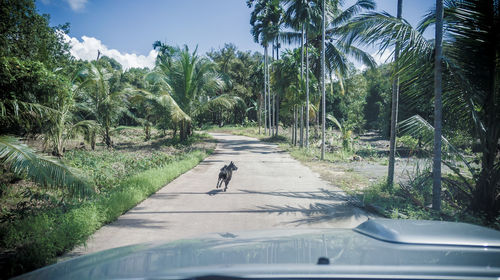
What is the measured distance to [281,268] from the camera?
140cm

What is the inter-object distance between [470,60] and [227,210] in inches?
233

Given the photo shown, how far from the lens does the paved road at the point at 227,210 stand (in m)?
4.88

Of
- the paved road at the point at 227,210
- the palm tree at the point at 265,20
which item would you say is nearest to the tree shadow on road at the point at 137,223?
the paved road at the point at 227,210

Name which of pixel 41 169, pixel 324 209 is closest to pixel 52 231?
pixel 41 169

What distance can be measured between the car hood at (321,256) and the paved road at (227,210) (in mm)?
2113

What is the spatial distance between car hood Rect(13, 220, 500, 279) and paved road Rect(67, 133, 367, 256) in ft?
6.93

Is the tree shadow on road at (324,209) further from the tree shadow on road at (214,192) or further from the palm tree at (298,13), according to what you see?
the palm tree at (298,13)

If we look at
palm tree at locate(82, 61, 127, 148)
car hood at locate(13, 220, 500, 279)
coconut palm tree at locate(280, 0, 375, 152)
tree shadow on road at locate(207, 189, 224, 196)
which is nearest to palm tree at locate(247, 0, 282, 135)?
coconut palm tree at locate(280, 0, 375, 152)

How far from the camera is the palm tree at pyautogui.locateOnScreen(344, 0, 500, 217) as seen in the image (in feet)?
18.3

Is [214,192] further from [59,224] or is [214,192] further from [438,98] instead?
[438,98]

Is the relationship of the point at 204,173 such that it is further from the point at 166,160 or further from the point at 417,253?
the point at 417,253

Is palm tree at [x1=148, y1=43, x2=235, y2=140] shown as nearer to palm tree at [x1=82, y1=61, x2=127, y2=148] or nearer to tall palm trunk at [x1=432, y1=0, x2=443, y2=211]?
palm tree at [x1=82, y1=61, x2=127, y2=148]

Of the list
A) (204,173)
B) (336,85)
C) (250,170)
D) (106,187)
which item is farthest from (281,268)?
(336,85)

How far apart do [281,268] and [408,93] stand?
692 cm
